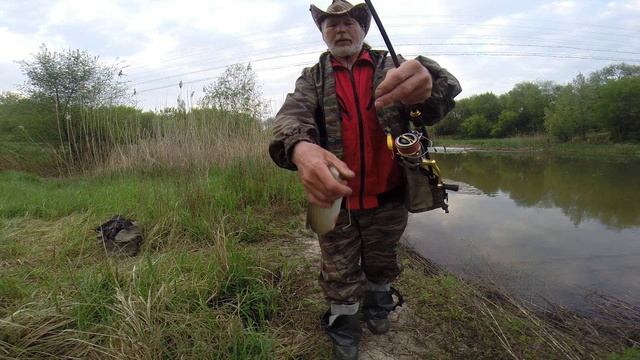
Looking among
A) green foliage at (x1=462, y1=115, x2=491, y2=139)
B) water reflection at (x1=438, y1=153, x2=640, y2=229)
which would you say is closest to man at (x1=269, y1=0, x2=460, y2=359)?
water reflection at (x1=438, y1=153, x2=640, y2=229)

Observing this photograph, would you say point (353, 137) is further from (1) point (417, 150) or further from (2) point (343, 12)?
(2) point (343, 12)

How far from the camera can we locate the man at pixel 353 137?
5.92ft

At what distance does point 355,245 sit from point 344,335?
519 mm

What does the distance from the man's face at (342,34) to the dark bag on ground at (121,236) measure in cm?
278

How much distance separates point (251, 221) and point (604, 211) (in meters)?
8.32

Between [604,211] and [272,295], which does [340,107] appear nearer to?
[272,295]

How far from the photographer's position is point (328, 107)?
1.95m

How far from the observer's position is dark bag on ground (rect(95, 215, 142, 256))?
11.8 feet

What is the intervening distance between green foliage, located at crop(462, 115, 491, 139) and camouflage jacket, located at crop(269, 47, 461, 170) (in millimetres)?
81242

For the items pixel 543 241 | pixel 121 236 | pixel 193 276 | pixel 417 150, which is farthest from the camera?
pixel 543 241

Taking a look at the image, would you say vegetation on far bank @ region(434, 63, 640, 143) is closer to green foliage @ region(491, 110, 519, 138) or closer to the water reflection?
green foliage @ region(491, 110, 519, 138)

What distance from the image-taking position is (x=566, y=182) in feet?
43.4

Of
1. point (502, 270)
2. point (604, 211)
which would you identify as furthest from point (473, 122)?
point (502, 270)

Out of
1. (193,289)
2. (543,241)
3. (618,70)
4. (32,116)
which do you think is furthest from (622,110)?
(32,116)
